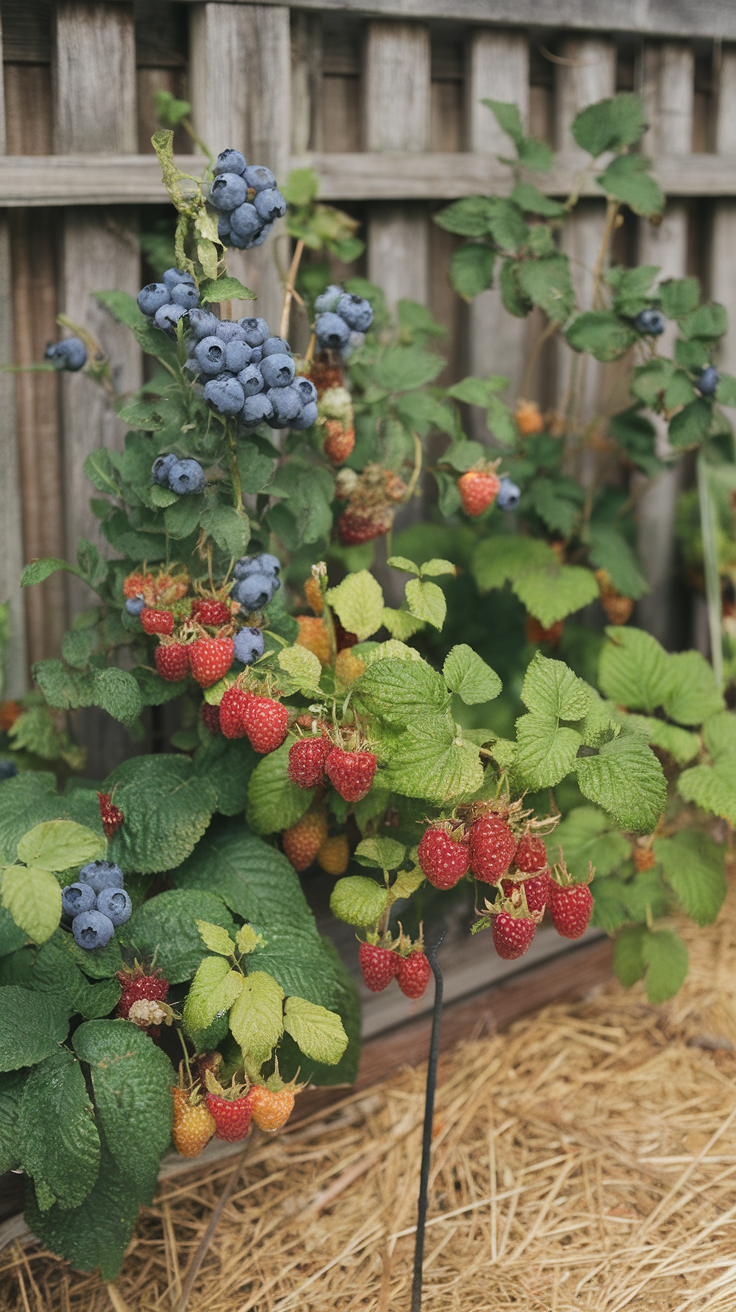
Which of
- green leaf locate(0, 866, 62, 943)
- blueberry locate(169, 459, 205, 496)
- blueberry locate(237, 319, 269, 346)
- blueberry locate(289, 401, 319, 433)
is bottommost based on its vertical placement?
green leaf locate(0, 866, 62, 943)

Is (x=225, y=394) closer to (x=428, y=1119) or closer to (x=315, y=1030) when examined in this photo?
(x=315, y=1030)

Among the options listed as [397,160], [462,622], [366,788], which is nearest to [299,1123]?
[366,788]

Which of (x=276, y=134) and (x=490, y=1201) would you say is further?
(x=276, y=134)

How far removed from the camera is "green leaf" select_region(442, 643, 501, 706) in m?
1.51

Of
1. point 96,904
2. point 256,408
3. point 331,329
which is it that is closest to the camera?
point 96,904

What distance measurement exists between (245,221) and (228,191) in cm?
5

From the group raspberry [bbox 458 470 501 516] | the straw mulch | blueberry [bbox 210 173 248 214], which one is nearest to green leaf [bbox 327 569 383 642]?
raspberry [bbox 458 470 501 516]

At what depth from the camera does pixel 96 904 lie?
1.50m

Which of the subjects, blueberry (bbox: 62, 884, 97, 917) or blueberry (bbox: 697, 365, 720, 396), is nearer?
blueberry (bbox: 62, 884, 97, 917)

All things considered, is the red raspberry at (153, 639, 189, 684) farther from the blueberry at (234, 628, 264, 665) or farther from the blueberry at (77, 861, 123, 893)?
the blueberry at (77, 861, 123, 893)

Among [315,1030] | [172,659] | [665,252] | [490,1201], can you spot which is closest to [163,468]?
[172,659]

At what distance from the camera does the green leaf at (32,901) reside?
1.29 metres

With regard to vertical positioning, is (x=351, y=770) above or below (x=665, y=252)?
below

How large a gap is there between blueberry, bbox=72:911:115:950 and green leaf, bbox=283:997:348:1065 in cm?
27
